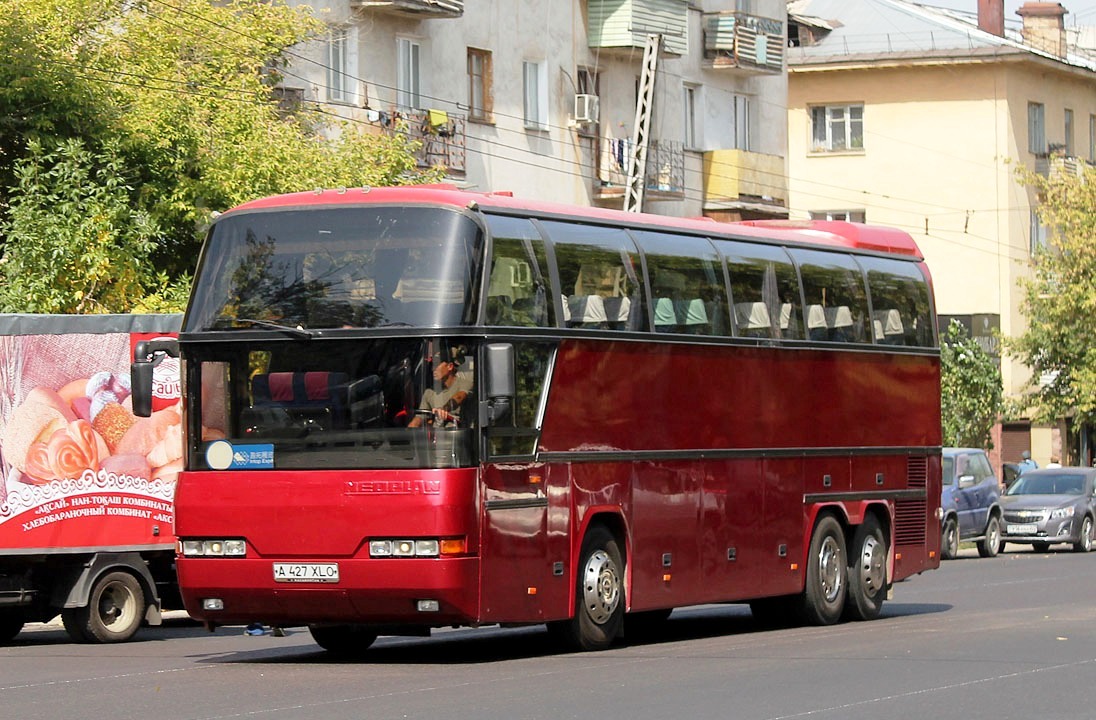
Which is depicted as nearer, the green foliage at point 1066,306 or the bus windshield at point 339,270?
the bus windshield at point 339,270

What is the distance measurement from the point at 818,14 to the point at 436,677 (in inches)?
2439

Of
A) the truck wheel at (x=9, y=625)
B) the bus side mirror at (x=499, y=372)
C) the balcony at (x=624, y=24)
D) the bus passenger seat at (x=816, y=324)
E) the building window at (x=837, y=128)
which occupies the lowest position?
the truck wheel at (x=9, y=625)

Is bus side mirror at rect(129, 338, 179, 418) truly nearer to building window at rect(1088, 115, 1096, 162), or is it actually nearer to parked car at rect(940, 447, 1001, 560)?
parked car at rect(940, 447, 1001, 560)

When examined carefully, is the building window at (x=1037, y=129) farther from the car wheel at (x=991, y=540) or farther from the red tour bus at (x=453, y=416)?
the red tour bus at (x=453, y=416)

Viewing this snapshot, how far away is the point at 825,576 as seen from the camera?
68.3ft

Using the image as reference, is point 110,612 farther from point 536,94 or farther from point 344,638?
point 536,94

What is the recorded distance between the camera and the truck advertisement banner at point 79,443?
18.9 m

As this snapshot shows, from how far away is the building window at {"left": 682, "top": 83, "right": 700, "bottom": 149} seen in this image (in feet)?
161

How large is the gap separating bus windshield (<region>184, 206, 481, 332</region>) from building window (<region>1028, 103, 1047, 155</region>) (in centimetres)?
5554

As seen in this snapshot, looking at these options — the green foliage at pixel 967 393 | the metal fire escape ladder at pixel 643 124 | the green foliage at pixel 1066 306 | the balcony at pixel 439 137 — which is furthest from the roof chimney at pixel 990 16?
the balcony at pixel 439 137

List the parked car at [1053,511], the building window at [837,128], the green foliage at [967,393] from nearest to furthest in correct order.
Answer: the parked car at [1053,511]
the green foliage at [967,393]
the building window at [837,128]

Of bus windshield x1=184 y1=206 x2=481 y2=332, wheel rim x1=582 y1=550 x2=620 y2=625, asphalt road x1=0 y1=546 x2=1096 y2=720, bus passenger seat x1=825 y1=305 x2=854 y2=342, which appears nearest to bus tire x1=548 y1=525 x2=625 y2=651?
wheel rim x1=582 y1=550 x2=620 y2=625

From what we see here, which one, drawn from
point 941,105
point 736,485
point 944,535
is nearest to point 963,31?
point 941,105

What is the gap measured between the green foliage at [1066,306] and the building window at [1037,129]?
10898 millimetres
